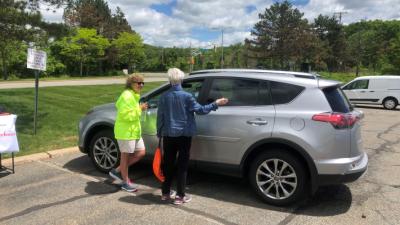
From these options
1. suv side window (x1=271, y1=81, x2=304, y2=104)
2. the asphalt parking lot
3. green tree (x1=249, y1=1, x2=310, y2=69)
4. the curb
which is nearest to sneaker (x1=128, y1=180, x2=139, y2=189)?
the asphalt parking lot

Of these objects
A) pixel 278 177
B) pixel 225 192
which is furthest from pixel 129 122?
pixel 278 177

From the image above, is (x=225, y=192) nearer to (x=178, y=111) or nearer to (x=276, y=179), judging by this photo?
(x=276, y=179)

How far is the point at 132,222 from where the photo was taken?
15.5 feet

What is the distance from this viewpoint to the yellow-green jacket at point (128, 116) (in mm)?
5539

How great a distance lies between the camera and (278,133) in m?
5.10

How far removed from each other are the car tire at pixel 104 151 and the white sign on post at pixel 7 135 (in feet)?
3.79

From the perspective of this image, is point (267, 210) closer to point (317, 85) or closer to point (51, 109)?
point (317, 85)

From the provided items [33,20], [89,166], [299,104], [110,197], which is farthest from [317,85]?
[33,20]

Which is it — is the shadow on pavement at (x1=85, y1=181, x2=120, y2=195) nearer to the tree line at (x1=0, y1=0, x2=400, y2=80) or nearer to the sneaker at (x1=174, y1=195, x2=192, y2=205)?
the sneaker at (x1=174, y1=195, x2=192, y2=205)

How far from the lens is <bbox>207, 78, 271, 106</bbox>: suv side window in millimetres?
5449

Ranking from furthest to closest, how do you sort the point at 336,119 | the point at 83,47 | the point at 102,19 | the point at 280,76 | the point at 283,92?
1. the point at 102,19
2. the point at 83,47
3. the point at 280,76
4. the point at 283,92
5. the point at 336,119

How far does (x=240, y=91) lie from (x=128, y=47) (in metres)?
60.8

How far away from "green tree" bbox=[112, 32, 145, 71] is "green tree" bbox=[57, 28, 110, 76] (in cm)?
502

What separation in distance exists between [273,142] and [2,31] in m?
9.62
